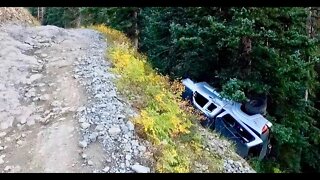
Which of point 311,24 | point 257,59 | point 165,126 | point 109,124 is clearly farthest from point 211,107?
point 311,24

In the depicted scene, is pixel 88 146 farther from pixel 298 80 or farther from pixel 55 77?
pixel 298 80

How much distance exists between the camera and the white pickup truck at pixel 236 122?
13.8 metres

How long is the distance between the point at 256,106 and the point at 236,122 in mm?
1458

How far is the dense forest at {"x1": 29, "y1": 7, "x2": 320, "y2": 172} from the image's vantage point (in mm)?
14312

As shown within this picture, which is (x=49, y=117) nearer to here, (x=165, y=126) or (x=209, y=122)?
(x=165, y=126)

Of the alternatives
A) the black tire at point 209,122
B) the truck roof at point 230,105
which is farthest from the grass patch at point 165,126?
the truck roof at point 230,105

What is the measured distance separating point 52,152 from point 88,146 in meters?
0.75

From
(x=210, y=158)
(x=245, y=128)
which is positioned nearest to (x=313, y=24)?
(x=245, y=128)

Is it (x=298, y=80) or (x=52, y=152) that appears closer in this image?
(x=52, y=152)

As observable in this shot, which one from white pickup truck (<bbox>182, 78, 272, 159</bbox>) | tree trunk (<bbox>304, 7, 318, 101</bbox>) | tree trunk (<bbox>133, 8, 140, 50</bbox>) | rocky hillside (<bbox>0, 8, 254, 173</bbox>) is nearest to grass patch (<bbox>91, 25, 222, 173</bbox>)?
rocky hillside (<bbox>0, 8, 254, 173</bbox>)

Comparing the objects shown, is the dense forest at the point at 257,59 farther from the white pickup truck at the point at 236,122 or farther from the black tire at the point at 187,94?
the black tire at the point at 187,94

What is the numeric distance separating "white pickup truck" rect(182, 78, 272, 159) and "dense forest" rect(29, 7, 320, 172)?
0.48 m

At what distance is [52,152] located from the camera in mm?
8391
